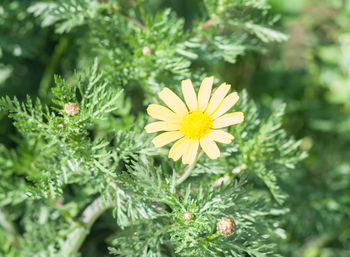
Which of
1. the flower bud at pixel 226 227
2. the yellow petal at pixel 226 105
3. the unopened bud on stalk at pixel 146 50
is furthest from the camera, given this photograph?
the unopened bud on stalk at pixel 146 50

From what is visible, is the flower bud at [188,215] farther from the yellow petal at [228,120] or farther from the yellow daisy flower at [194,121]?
the yellow petal at [228,120]

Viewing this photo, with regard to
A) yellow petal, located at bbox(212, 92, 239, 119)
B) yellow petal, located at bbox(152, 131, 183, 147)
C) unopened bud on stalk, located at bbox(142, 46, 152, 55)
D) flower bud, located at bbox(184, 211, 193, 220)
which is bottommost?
flower bud, located at bbox(184, 211, 193, 220)

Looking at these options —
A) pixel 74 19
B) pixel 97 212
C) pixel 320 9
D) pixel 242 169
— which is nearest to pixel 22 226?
pixel 97 212

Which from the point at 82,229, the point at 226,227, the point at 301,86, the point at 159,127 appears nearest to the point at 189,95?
the point at 159,127

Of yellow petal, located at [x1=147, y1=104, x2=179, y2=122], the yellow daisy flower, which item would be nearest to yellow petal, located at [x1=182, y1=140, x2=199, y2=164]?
the yellow daisy flower

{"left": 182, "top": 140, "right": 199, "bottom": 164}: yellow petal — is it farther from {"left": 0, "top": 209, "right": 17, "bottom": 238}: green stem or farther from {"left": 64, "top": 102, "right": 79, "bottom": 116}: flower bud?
{"left": 0, "top": 209, "right": 17, "bottom": 238}: green stem

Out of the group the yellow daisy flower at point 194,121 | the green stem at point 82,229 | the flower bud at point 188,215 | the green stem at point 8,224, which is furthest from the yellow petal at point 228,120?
the green stem at point 8,224

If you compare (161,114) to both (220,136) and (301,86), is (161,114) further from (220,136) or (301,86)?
(301,86)
